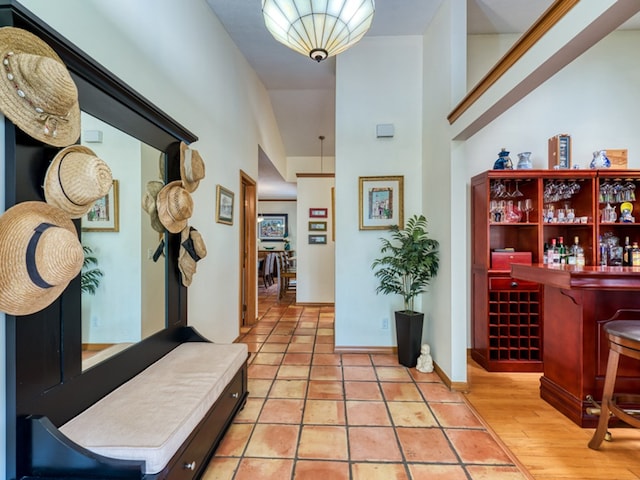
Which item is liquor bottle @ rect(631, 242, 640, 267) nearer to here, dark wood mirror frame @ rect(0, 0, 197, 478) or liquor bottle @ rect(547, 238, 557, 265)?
liquor bottle @ rect(547, 238, 557, 265)

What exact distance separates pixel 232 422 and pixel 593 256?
3.52 meters

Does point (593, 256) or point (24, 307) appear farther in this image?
point (593, 256)

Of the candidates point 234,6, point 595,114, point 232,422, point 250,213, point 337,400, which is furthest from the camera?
point 250,213

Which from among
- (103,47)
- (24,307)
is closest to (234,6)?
(103,47)

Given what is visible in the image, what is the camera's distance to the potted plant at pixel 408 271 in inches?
113

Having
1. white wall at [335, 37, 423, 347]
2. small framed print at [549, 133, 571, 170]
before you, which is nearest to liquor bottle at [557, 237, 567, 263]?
small framed print at [549, 133, 571, 170]

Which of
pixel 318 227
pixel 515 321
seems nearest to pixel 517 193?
pixel 515 321

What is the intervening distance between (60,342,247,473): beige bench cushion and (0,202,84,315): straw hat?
50 cm

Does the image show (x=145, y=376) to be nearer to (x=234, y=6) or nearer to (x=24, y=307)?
(x=24, y=307)

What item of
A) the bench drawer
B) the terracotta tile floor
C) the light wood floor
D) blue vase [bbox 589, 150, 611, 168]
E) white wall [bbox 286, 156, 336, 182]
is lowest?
the light wood floor

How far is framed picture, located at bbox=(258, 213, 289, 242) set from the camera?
31.9 feet

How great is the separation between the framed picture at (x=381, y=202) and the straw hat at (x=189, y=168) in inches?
70.8

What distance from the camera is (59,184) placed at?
1077mm

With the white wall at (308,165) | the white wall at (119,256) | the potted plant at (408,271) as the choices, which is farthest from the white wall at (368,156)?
the white wall at (308,165)
